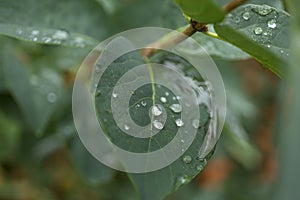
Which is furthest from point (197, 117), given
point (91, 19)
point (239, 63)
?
point (239, 63)

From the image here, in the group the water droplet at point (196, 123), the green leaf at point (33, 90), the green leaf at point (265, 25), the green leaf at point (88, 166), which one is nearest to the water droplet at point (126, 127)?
the water droplet at point (196, 123)

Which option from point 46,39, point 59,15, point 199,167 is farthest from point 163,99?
point 59,15

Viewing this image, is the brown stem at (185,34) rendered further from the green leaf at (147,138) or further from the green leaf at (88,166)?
the green leaf at (88,166)

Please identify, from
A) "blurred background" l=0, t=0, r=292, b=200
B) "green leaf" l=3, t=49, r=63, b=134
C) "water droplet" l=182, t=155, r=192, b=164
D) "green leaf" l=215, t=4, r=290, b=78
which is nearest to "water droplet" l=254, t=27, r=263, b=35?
"green leaf" l=215, t=4, r=290, b=78

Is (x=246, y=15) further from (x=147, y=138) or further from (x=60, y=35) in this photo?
(x=60, y=35)

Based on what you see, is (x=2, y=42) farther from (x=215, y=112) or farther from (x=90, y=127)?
(x=215, y=112)

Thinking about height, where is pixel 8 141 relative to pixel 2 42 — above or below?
below

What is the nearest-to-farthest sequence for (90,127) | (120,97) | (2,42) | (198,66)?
(120,97)
(198,66)
(90,127)
(2,42)
